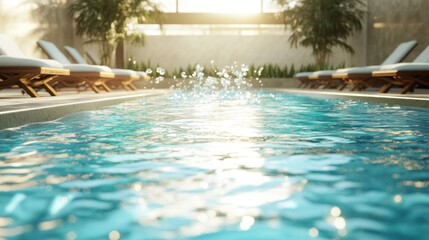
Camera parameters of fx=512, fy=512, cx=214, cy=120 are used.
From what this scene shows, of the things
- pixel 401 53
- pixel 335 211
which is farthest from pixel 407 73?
pixel 335 211

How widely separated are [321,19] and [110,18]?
5.80m

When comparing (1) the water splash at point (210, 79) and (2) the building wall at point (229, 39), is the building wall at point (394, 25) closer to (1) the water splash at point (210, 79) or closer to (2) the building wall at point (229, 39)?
(2) the building wall at point (229, 39)

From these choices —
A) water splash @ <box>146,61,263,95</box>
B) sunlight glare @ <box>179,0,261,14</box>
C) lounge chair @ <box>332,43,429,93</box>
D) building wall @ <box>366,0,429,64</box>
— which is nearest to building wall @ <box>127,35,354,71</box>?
water splash @ <box>146,61,263,95</box>

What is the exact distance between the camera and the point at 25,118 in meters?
4.49

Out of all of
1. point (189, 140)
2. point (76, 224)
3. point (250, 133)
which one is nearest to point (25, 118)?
point (189, 140)

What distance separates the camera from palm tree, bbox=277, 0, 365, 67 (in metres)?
14.2

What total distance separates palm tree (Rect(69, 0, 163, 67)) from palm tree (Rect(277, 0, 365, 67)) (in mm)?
4057

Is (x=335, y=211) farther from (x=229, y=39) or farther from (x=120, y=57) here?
(x=229, y=39)

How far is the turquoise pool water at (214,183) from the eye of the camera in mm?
1693

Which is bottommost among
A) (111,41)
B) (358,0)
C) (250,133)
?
(250,133)

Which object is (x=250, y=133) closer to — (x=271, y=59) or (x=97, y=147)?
(x=97, y=147)

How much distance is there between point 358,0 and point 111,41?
730 centimetres

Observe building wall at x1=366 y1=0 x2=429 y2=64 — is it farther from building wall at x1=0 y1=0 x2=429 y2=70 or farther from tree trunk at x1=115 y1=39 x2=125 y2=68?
tree trunk at x1=115 y1=39 x2=125 y2=68

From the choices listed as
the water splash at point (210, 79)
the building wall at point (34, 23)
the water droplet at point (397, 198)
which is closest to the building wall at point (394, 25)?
the water splash at point (210, 79)
